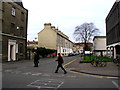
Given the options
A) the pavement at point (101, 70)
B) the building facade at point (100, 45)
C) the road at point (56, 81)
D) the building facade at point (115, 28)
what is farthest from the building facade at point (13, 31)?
the building facade at point (100, 45)

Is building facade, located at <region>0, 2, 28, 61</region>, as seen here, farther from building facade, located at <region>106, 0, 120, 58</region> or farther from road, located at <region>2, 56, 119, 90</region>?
Result: building facade, located at <region>106, 0, 120, 58</region>

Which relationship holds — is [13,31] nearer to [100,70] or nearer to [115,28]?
[100,70]

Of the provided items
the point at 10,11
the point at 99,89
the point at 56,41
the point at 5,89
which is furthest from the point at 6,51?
the point at 56,41

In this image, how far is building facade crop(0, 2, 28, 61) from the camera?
23.7m

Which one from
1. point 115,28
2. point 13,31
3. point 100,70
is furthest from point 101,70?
point 115,28

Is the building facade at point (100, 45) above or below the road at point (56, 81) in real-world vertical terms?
above

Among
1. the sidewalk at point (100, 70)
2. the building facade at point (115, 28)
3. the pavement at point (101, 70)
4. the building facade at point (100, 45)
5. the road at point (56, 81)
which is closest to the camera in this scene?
the road at point (56, 81)

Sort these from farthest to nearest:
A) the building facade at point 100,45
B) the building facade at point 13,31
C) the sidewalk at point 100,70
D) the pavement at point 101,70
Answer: the building facade at point 100,45, the building facade at point 13,31, the sidewalk at point 100,70, the pavement at point 101,70

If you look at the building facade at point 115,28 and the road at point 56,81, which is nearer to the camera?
the road at point 56,81

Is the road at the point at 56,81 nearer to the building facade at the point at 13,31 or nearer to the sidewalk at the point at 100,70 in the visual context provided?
the sidewalk at the point at 100,70

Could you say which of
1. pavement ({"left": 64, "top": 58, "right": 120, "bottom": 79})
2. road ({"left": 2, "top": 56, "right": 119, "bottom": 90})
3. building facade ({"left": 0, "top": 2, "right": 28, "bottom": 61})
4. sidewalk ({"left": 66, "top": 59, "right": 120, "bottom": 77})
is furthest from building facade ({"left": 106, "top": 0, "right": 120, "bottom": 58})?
road ({"left": 2, "top": 56, "right": 119, "bottom": 90})

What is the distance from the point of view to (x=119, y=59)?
17.6 m

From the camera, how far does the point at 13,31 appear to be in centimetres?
2656

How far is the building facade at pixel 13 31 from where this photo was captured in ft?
77.7
